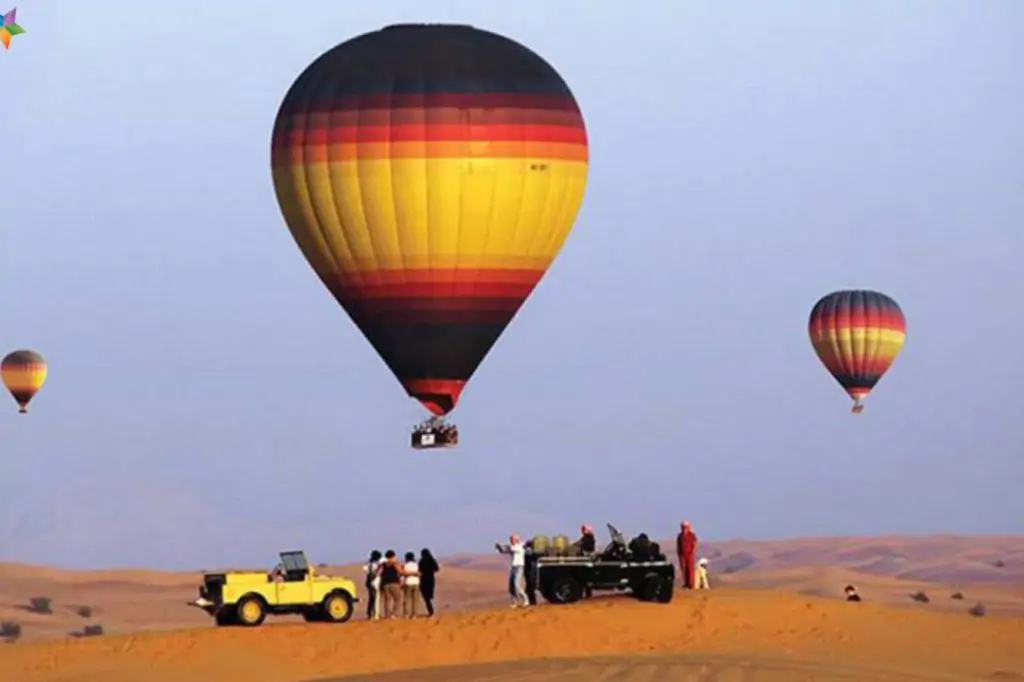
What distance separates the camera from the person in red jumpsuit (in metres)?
62.4

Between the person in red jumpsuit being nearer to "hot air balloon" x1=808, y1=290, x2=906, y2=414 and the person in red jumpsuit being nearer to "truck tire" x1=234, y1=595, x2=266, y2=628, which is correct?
"truck tire" x1=234, y1=595, x2=266, y2=628

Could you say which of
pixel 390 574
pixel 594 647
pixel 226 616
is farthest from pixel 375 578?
pixel 594 647

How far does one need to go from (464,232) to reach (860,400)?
3461cm

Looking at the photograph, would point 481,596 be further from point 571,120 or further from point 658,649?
point 658,649

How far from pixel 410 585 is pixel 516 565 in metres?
2.44

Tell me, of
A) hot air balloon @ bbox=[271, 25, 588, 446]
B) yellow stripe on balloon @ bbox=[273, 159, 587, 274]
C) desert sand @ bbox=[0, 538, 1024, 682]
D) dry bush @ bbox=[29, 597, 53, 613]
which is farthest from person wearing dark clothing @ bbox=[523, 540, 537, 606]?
dry bush @ bbox=[29, 597, 53, 613]

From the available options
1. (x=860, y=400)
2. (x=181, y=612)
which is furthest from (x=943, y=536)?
(x=181, y=612)

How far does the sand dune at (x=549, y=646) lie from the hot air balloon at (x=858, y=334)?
35.4 meters

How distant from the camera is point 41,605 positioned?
10006 centimetres

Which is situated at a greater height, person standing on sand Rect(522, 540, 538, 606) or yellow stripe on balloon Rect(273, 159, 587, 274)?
yellow stripe on balloon Rect(273, 159, 587, 274)

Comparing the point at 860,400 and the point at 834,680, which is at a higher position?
the point at 860,400

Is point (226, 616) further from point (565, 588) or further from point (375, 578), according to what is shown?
point (565, 588)

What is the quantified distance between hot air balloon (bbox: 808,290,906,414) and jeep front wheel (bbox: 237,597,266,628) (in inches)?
1596

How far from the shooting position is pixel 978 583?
12194 centimetres
